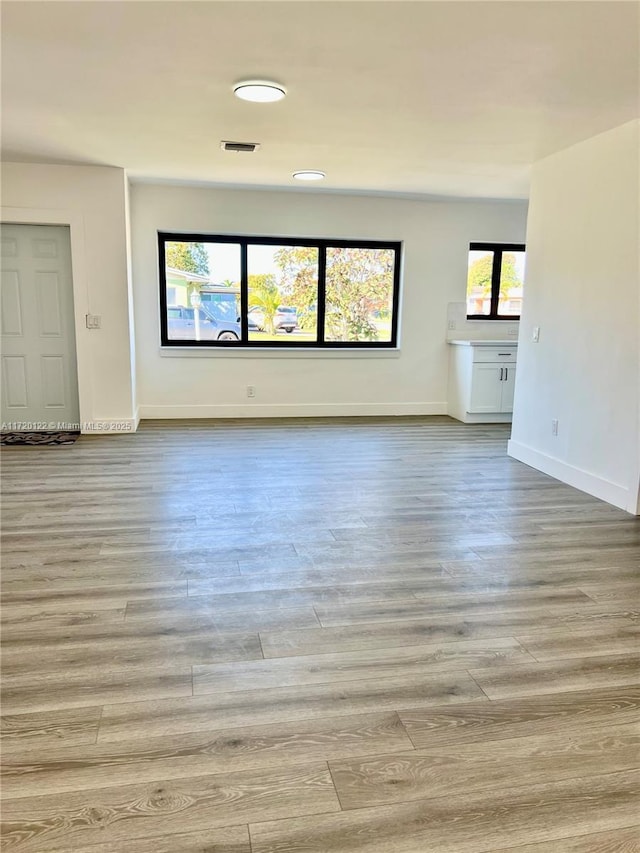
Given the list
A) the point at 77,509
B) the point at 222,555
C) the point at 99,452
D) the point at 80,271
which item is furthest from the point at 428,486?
the point at 80,271

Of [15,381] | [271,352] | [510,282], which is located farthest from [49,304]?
[510,282]

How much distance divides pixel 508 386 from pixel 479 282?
1.38m

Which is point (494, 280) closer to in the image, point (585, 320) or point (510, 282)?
point (510, 282)

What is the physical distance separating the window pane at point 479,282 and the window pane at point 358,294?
0.98m

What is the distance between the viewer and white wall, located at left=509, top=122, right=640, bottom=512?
12.6 feet

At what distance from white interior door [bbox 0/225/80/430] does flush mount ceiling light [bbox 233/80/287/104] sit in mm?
2956

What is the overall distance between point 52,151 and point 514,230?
5.03 meters

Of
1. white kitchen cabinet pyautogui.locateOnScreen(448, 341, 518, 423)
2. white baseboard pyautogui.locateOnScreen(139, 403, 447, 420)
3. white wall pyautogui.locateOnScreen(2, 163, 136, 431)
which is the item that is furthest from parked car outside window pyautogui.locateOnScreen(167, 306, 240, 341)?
white kitchen cabinet pyautogui.locateOnScreen(448, 341, 518, 423)

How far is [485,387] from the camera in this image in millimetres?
6672

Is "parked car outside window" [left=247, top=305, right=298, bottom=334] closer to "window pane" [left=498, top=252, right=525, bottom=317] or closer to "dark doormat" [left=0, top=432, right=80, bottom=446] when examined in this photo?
"dark doormat" [left=0, top=432, right=80, bottom=446]

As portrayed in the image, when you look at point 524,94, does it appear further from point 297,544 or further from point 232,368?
point 232,368

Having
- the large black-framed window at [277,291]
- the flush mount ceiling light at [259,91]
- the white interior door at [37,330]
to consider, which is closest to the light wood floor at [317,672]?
the white interior door at [37,330]

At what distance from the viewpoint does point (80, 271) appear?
5.53m

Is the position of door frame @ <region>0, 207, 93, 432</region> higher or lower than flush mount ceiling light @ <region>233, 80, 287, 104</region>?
lower
